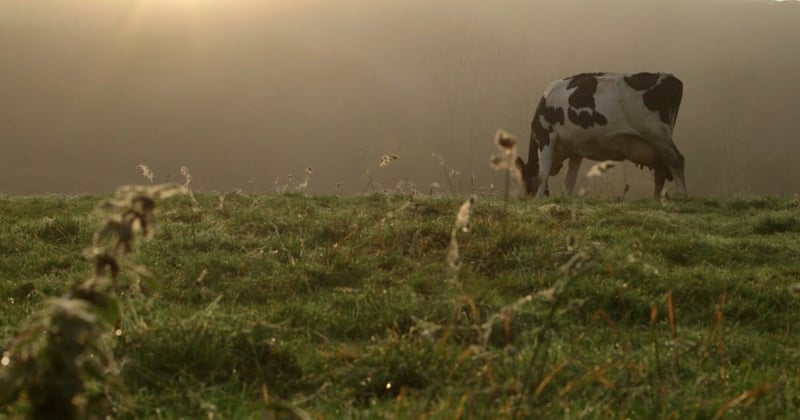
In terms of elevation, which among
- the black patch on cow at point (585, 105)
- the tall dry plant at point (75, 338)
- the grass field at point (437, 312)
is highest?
the black patch on cow at point (585, 105)

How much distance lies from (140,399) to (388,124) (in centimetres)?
7403

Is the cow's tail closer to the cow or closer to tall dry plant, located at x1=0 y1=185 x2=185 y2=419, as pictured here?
the cow

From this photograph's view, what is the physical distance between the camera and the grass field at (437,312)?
3.07 m

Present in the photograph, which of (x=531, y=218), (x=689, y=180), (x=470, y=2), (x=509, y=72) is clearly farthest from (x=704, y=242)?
(x=470, y=2)

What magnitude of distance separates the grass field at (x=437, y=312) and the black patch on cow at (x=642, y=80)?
5.70 m

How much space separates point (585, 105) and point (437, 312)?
11.6 m

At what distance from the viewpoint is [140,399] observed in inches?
130

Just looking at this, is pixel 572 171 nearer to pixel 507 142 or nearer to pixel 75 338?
pixel 507 142

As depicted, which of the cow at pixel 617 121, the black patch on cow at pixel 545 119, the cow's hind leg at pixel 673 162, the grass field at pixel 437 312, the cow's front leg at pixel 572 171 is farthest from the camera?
the cow's front leg at pixel 572 171

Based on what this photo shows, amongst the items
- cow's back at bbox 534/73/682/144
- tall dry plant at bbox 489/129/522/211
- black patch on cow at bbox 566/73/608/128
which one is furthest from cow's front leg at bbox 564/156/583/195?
tall dry plant at bbox 489/129/522/211

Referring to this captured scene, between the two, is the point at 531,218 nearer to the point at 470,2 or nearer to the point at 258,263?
the point at 258,263

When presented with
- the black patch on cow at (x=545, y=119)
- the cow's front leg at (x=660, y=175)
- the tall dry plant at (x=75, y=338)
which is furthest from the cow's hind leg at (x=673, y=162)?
the tall dry plant at (x=75, y=338)

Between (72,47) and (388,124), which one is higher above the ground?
(72,47)

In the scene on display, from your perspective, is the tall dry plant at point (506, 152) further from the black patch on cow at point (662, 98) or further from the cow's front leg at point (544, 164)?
the cow's front leg at point (544, 164)
